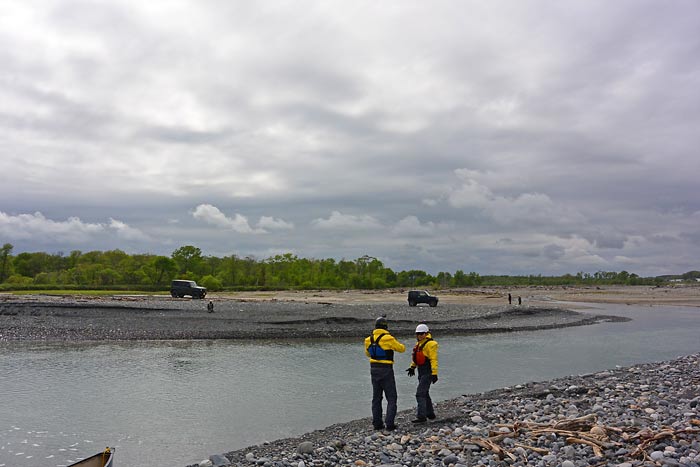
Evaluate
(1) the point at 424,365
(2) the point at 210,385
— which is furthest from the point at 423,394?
(2) the point at 210,385

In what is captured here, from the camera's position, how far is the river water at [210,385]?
1288 cm

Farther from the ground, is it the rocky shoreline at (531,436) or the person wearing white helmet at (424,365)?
the person wearing white helmet at (424,365)

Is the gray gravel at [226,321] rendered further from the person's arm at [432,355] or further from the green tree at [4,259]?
the green tree at [4,259]

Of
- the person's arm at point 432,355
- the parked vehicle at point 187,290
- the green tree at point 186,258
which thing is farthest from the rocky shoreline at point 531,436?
the green tree at point 186,258

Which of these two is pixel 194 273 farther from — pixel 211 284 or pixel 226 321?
pixel 226 321

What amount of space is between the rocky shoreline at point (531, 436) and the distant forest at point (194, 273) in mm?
77674

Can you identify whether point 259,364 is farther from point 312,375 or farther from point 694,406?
point 694,406

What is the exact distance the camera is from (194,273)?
4173 inches

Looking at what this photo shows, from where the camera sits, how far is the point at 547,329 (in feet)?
134

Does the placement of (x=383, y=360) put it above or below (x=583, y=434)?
above

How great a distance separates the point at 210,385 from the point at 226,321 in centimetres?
1828

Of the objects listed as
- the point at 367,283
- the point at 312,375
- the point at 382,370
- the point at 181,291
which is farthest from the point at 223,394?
the point at 367,283

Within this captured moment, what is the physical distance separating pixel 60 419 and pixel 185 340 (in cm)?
1800

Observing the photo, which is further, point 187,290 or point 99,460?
point 187,290
